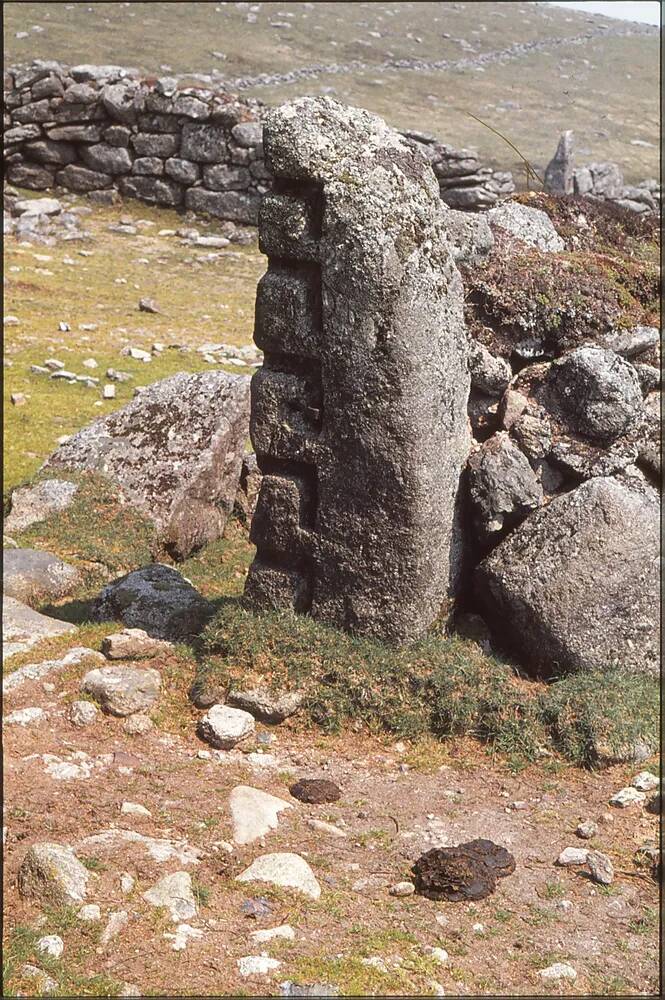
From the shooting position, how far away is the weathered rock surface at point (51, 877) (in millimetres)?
6188

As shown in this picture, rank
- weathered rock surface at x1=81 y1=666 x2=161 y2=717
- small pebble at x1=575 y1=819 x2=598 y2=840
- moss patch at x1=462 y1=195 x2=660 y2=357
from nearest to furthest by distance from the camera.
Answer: small pebble at x1=575 y1=819 x2=598 y2=840 < weathered rock surface at x1=81 y1=666 x2=161 y2=717 < moss patch at x1=462 y1=195 x2=660 y2=357

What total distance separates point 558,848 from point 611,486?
296 cm

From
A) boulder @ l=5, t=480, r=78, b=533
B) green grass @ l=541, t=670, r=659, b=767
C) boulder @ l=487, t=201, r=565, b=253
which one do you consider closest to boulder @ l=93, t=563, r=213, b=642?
boulder @ l=5, t=480, r=78, b=533

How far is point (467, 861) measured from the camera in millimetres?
6879

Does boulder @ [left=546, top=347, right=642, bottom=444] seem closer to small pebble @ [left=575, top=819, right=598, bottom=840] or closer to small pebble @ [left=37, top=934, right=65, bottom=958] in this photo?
small pebble @ [left=575, top=819, right=598, bottom=840]

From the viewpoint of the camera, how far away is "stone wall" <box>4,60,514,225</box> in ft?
80.5

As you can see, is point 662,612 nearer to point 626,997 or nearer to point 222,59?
point 626,997

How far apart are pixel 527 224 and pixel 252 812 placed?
6.61 meters

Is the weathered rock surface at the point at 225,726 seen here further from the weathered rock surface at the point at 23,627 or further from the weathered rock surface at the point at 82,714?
the weathered rock surface at the point at 23,627

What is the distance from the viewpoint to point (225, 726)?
8.25 meters

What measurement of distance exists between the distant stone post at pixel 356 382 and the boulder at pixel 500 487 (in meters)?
0.19

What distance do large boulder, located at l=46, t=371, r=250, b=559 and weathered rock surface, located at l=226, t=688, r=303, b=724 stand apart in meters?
4.24

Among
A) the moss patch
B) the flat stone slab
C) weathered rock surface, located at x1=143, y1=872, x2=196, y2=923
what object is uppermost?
the moss patch

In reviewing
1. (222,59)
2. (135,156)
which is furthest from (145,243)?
(222,59)
